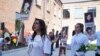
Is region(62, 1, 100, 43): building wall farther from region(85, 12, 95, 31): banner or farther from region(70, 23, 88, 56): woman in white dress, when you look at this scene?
region(70, 23, 88, 56): woman in white dress

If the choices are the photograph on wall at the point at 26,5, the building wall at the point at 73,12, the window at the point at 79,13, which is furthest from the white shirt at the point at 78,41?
the window at the point at 79,13

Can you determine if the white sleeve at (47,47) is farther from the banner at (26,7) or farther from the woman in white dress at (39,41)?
the banner at (26,7)

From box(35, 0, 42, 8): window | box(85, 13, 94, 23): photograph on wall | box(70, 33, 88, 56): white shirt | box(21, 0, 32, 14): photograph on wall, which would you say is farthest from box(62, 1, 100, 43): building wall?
box(70, 33, 88, 56): white shirt

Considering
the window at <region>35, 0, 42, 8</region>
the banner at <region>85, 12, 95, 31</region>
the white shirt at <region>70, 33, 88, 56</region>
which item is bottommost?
the white shirt at <region>70, 33, 88, 56</region>

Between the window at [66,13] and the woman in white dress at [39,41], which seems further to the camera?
the window at [66,13]

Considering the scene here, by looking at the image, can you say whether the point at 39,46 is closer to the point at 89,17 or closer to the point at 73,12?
the point at 89,17

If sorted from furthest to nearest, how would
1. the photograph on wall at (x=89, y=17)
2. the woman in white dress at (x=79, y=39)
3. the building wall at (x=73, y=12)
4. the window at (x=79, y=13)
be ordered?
the window at (x=79, y=13) → the building wall at (x=73, y=12) → the photograph on wall at (x=89, y=17) → the woman in white dress at (x=79, y=39)

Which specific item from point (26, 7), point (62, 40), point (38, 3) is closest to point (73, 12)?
point (38, 3)

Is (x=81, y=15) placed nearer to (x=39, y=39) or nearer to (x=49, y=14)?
(x=49, y=14)

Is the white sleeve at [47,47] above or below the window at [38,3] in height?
below

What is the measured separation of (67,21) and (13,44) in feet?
101

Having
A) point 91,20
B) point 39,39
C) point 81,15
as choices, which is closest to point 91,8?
point 81,15

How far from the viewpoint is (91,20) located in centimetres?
939

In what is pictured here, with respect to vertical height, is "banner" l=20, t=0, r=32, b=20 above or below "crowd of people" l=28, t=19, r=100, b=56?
above
